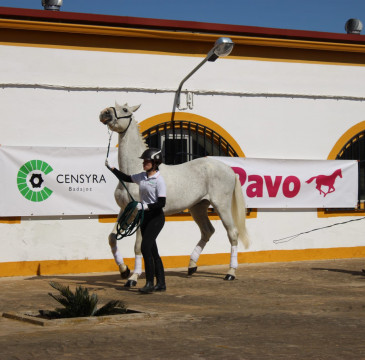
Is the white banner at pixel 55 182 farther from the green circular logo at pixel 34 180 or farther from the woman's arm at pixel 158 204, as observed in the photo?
the woman's arm at pixel 158 204

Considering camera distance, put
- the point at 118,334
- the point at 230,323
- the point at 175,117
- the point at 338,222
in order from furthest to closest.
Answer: the point at 338,222, the point at 175,117, the point at 230,323, the point at 118,334

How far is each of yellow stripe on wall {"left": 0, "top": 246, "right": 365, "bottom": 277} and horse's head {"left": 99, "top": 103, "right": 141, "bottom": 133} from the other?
3.06 metres

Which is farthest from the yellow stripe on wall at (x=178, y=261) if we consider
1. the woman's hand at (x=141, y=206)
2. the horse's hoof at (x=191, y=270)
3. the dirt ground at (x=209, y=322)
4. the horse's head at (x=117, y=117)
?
the woman's hand at (x=141, y=206)

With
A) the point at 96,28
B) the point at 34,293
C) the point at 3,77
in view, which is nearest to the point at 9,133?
the point at 3,77

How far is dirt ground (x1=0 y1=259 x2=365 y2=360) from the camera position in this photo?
6844 mm

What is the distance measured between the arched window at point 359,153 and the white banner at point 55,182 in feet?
17.3

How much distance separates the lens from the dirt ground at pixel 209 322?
6844mm

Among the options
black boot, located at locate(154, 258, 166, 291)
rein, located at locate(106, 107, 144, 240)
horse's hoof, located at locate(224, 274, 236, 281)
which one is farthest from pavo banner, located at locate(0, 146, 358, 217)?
black boot, located at locate(154, 258, 166, 291)

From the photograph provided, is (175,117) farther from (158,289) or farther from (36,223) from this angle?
(158,289)

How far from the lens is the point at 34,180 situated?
1367 centimetres

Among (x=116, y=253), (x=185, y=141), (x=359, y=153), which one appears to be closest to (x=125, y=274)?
(x=116, y=253)

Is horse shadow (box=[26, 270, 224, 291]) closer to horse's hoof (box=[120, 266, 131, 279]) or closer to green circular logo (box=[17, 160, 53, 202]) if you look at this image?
horse's hoof (box=[120, 266, 131, 279])

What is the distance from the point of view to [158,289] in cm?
1113

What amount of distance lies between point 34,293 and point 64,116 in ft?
12.9
